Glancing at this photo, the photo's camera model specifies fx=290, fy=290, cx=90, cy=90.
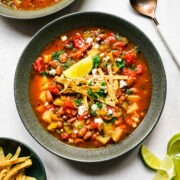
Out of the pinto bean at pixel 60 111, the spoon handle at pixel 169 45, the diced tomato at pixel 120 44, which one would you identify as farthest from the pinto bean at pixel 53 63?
the spoon handle at pixel 169 45

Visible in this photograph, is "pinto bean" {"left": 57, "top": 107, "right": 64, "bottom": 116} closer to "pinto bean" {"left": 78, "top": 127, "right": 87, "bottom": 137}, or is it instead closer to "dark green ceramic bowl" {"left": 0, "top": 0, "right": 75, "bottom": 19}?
"pinto bean" {"left": 78, "top": 127, "right": 87, "bottom": 137}

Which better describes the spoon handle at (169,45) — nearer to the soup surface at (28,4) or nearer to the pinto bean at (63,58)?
the pinto bean at (63,58)

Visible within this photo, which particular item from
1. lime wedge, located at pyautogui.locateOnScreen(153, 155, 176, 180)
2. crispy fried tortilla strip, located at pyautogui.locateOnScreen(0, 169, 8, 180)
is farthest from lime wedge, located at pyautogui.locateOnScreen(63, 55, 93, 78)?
lime wedge, located at pyautogui.locateOnScreen(153, 155, 176, 180)

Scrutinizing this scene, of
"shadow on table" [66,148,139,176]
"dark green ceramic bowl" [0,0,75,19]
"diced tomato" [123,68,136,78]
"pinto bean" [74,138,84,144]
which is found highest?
"dark green ceramic bowl" [0,0,75,19]

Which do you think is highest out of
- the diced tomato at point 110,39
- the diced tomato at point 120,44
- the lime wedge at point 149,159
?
the diced tomato at point 110,39

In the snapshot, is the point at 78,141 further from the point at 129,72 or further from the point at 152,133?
the point at 129,72
